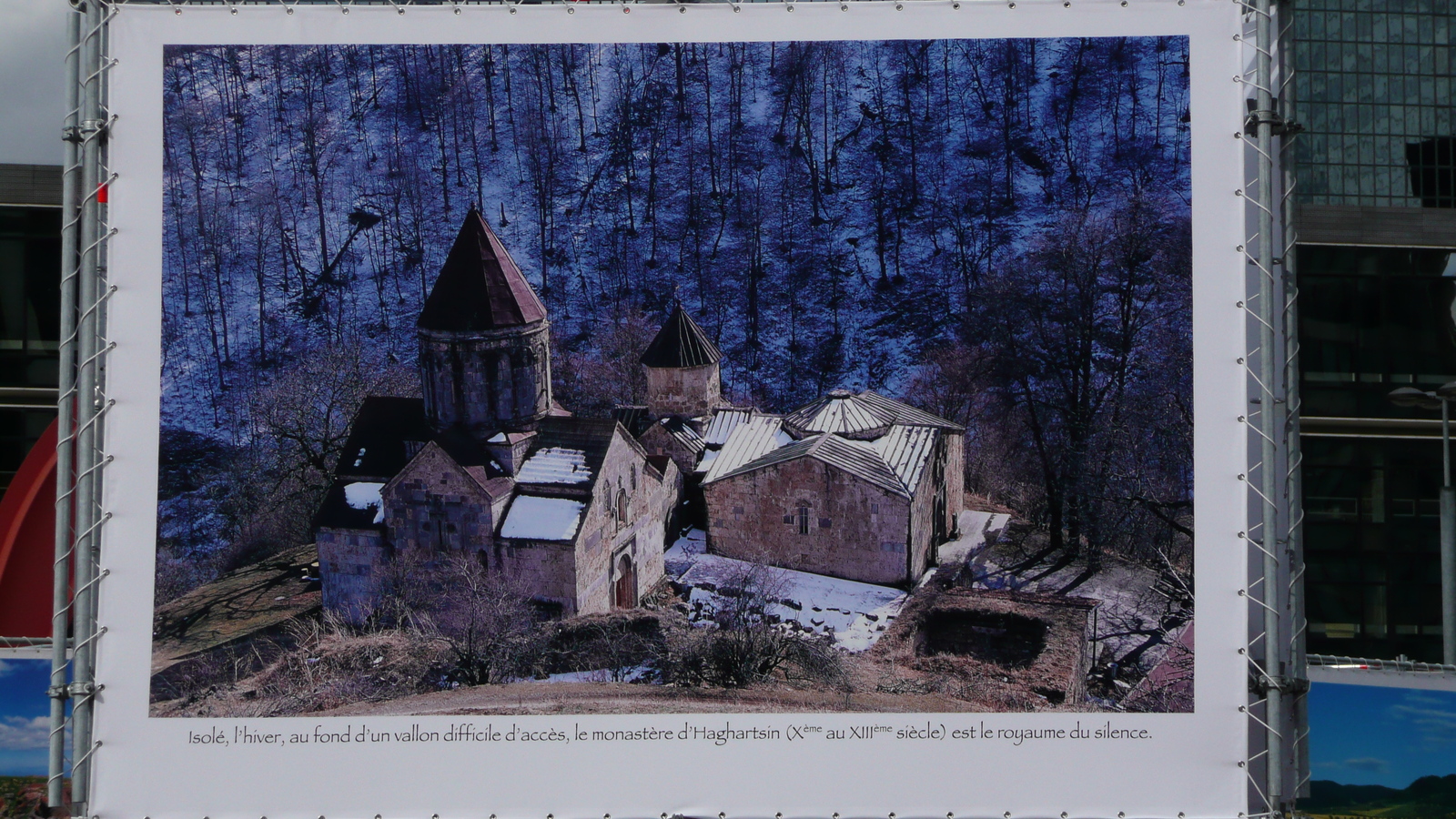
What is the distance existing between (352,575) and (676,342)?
150cm

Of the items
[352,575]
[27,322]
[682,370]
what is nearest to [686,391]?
[682,370]

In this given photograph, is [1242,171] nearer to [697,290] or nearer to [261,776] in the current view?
[697,290]

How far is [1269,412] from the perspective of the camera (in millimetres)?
3744

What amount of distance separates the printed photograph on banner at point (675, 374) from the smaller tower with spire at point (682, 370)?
0.04ft

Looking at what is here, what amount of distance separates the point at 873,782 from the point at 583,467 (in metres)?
1.58

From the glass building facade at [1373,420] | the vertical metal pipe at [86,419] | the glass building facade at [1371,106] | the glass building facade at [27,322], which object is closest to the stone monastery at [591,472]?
the vertical metal pipe at [86,419]

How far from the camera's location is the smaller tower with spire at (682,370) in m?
4.11

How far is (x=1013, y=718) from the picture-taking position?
3.86 m

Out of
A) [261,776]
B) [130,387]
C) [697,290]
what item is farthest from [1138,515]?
[130,387]

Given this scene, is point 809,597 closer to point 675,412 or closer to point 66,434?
point 675,412

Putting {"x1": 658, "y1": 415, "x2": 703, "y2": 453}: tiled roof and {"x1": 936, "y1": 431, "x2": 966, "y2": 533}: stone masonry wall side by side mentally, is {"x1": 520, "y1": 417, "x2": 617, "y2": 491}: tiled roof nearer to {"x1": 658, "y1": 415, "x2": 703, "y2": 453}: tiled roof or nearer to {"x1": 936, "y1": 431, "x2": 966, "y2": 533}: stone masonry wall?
{"x1": 658, "y1": 415, "x2": 703, "y2": 453}: tiled roof

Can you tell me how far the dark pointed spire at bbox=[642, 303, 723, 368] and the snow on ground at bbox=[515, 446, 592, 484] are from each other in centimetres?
48

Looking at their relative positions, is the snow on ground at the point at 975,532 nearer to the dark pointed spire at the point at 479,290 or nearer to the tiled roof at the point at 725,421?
the tiled roof at the point at 725,421

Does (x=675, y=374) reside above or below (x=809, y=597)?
above
